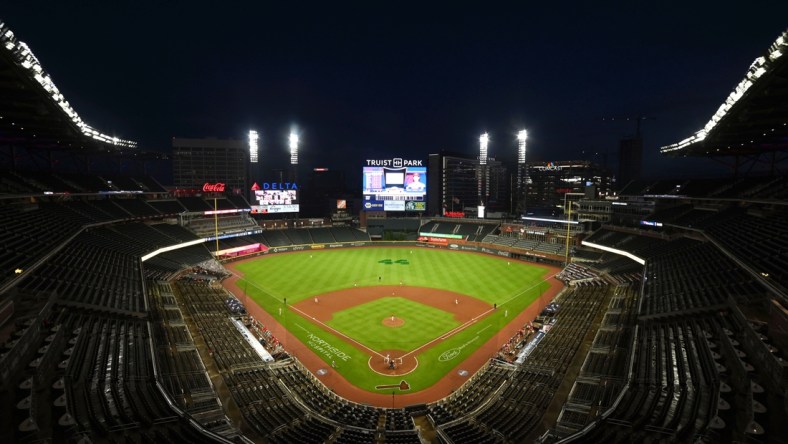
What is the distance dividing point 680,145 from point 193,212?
224 feet

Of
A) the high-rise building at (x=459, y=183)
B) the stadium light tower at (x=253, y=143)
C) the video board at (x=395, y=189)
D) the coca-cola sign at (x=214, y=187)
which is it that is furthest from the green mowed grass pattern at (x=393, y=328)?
the high-rise building at (x=459, y=183)

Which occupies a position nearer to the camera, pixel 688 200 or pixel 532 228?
pixel 688 200

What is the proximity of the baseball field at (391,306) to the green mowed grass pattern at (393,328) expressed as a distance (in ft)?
0.28

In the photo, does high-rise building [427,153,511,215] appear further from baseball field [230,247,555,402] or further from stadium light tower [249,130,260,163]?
baseball field [230,247,555,402]

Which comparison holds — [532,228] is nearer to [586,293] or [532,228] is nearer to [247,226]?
[586,293]

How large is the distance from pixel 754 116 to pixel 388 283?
1416 inches

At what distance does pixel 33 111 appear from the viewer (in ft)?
79.8

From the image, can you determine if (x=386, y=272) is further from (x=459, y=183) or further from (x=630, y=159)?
(x=630, y=159)

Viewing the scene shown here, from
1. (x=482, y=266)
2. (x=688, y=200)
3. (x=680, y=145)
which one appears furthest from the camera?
(x=482, y=266)

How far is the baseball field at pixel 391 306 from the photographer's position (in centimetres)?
2523

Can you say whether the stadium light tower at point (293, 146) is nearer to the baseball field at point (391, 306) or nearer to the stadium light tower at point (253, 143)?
the stadium light tower at point (253, 143)

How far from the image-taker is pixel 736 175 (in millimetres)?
40875

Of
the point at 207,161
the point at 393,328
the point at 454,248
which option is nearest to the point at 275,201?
the point at 454,248

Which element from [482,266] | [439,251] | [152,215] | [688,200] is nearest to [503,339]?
[482,266]
